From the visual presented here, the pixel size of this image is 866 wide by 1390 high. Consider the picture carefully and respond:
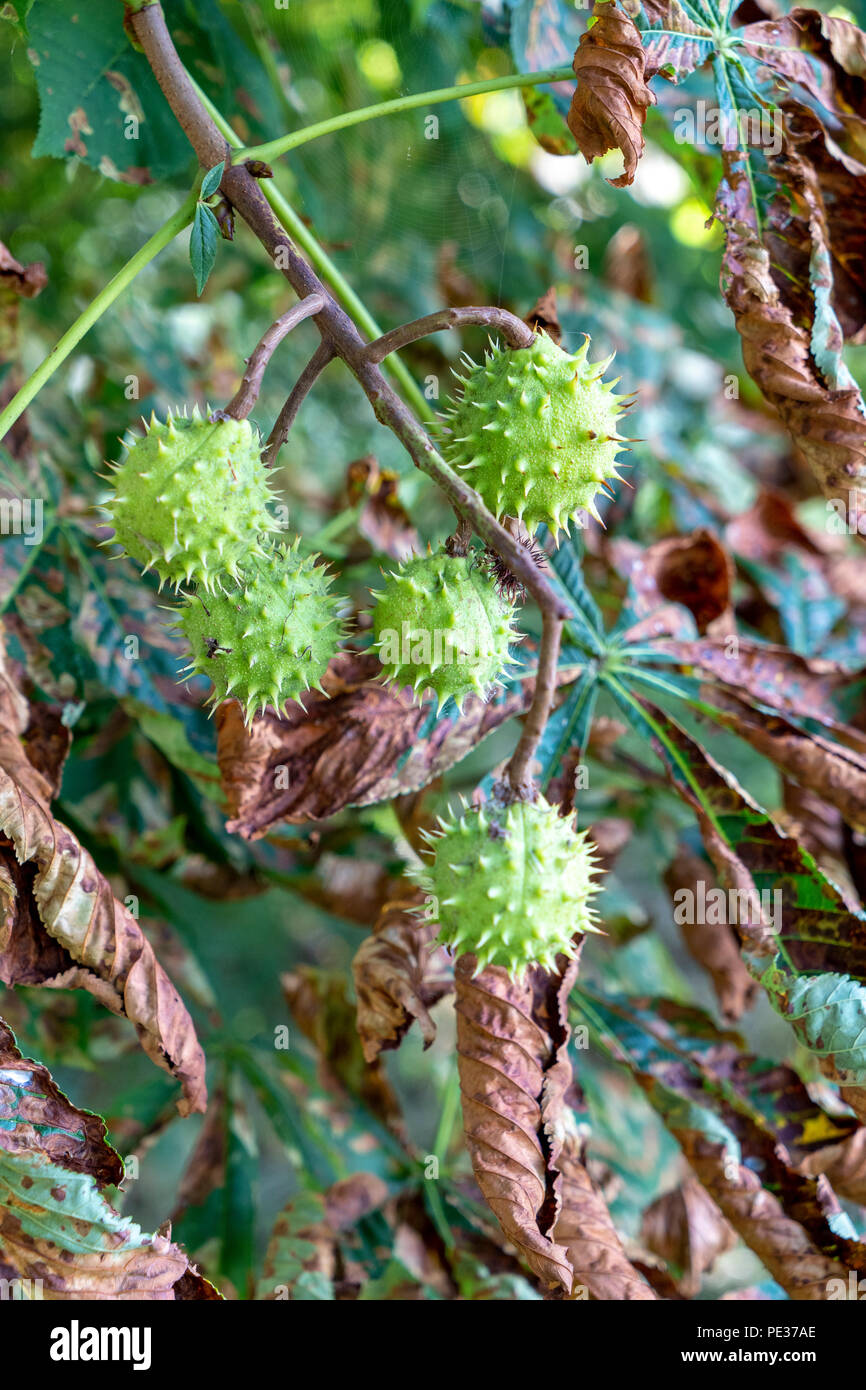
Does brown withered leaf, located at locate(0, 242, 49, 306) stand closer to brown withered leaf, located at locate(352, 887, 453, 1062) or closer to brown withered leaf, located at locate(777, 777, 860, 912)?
brown withered leaf, located at locate(352, 887, 453, 1062)

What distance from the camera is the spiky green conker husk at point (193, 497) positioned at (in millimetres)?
1020

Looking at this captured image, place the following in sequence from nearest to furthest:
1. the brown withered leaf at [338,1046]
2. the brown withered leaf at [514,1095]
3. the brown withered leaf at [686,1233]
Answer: the brown withered leaf at [514,1095], the brown withered leaf at [686,1233], the brown withered leaf at [338,1046]

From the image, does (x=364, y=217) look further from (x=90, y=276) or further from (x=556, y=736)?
(x=556, y=736)

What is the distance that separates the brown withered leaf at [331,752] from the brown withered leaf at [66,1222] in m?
0.38

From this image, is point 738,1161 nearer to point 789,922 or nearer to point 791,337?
point 789,922

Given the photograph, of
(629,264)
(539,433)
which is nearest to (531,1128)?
(539,433)

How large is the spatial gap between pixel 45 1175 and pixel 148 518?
2.29 ft

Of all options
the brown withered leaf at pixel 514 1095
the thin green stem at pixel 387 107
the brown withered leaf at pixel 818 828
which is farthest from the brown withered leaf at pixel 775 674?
the thin green stem at pixel 387 107

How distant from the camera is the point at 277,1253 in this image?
159 cm

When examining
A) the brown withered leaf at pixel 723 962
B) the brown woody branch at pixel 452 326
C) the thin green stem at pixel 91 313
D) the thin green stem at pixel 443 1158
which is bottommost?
the thin green stem at pixel 443 1158

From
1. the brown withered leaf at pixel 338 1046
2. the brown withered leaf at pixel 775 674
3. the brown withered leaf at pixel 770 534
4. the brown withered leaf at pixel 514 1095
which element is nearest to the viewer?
the brown withered leaf at pixel 514 1095

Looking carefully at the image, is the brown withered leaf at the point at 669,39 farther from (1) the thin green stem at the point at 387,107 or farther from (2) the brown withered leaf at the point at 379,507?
(2) the brown withered leaf at the point at 379,507

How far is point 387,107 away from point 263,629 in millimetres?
730
